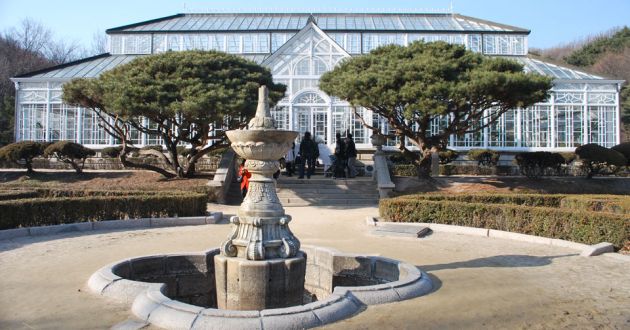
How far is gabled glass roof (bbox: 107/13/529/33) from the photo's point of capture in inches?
1353

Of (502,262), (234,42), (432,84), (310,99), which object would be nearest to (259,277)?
(502,262)

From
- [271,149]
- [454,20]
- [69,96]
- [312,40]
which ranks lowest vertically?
[271,149]

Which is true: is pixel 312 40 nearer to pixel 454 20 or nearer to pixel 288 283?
pixel 454 20

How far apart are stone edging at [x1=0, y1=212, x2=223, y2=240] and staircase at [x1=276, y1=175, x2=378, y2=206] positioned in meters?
4.54

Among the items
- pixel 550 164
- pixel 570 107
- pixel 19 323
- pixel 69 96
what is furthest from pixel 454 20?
pixel 19 323

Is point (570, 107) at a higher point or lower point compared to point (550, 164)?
higher

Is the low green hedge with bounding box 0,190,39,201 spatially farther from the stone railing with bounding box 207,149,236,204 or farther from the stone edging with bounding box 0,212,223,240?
the stone railing with bounding box 207,149,236,204

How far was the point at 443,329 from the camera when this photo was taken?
15.0 feet

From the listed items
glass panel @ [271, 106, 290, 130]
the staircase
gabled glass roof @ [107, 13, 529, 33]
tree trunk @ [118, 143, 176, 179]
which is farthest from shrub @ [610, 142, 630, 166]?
tree trunk @ [118, 143, 176, 179]

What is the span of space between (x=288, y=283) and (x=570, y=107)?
27093 millimetres

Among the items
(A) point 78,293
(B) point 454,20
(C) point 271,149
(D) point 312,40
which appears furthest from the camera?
(B) point 454,20

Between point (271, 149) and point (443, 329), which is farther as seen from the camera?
point (271, 149)

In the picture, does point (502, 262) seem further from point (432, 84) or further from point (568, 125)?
point (568, 125)

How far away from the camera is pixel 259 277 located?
5.82m
